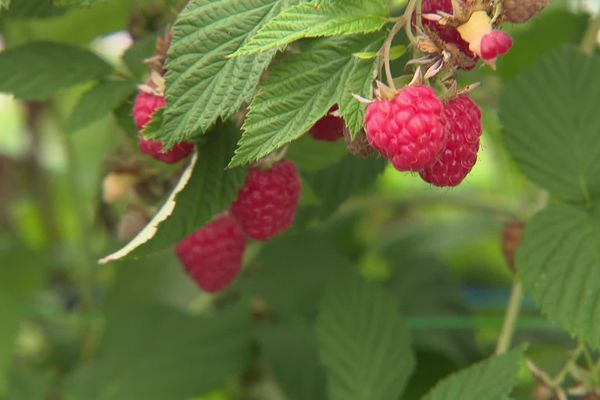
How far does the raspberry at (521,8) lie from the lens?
794 millimetres

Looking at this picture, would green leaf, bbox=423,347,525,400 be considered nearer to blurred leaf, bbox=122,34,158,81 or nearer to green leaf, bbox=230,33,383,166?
green leaf, bbox=230,33,383,166

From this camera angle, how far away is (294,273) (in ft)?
6.12

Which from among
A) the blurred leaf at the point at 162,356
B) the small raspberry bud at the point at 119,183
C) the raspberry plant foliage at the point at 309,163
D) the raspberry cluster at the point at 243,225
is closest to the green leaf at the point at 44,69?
the raspberry plant foliage at the point at 309,163

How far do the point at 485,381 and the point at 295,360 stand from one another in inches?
24.8

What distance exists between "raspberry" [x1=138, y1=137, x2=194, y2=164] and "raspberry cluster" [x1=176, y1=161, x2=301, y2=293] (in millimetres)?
74

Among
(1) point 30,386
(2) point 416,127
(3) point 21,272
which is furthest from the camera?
(3) point 21,272

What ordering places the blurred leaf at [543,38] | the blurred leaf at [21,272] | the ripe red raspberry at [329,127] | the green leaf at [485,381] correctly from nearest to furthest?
the ripe red raspberry at [329,127]
the green leaf at [485,381]
the blurred leaf at [543,38]
the blurred leaf at [21,272]

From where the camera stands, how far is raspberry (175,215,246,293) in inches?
44.9

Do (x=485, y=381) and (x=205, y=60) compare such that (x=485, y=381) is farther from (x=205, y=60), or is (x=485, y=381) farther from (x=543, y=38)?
(x=543, y=38)

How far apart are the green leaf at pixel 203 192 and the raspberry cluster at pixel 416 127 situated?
214mm

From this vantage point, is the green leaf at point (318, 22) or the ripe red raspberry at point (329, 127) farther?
the ripe red raspberry at point (329, 127)

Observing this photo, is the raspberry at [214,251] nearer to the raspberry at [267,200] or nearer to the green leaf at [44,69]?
the raspberry at [267,200]

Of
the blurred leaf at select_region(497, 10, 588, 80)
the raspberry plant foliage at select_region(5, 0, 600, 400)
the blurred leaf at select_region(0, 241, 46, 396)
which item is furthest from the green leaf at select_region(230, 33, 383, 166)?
the blurred leaf at select_region(0, 241, 46, 396)

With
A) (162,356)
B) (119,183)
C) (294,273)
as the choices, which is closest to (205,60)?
(119,183)
